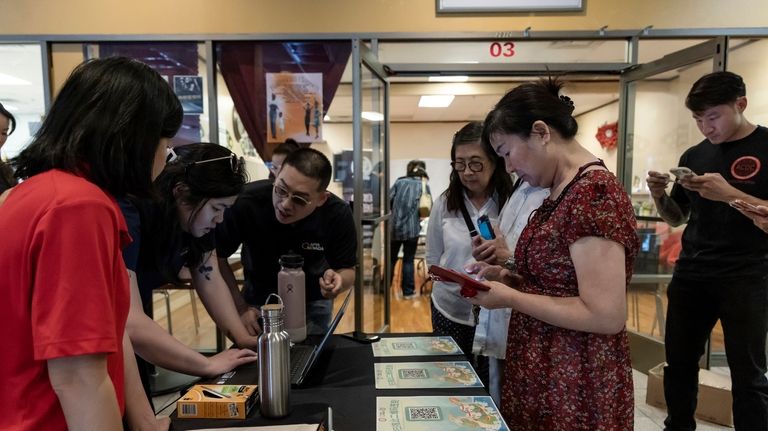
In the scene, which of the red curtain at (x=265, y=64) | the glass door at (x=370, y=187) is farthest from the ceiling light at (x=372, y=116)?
the red curtain at (x=265, y=64)

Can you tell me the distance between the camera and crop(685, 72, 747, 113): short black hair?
1.58 m

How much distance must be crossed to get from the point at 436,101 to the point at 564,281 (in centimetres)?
554

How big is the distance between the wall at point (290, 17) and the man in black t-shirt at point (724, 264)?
1.22 m

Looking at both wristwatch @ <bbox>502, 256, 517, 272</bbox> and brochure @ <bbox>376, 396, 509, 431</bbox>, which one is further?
wristwatch @ <bbox>502, 256, 517, 272</bbox>

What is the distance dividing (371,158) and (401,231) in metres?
2.23

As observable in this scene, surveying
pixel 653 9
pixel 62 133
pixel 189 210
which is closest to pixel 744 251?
pixel 653 9

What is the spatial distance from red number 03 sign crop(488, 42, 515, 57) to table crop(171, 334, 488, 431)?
2.15 m

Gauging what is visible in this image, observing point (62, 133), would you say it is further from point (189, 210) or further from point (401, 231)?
point (401, 231)

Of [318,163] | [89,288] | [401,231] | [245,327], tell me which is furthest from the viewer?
[401,231]

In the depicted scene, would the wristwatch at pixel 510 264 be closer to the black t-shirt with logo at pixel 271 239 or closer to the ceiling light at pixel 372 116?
the black t-shirt with logo at pixel 271 239

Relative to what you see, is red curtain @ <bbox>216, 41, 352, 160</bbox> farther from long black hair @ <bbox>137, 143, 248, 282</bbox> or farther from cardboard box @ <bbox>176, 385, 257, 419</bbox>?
cardboard box @ <bbox>176, 385, 257, 419</bbox>

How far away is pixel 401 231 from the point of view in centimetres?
475

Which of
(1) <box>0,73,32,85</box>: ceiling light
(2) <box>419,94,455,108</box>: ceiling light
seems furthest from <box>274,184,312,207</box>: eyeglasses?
(2) <box>419,94,455,108</box>: ceiling light

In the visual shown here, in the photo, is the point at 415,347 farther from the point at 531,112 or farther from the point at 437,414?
the point at 531,112
